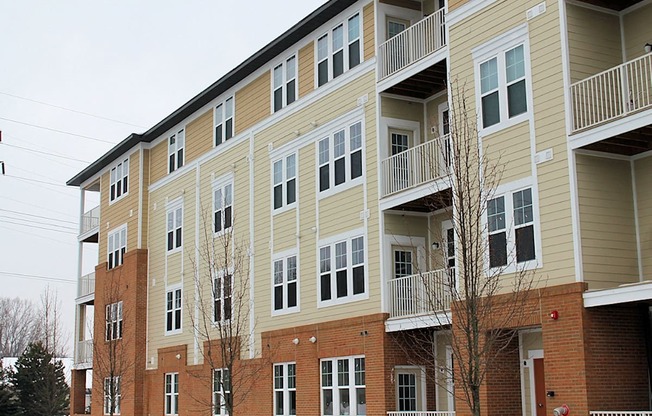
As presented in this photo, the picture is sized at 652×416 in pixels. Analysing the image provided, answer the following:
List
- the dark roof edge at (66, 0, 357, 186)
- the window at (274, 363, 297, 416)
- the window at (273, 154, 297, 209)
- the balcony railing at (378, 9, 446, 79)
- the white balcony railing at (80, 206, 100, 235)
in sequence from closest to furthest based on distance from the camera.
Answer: the balcony railing at (378, 9, 446, 79), the dark roof edge at (66, 0, 357, 186), the window at (274, 363, 297, 416), the window at (273, 154, 297, 209), the white balcony railing at (80, 206, 100, 235)

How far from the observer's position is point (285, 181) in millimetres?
30531

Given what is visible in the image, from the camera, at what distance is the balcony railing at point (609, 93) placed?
18.2 m

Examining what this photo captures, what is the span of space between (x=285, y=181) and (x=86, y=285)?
73.9 ft

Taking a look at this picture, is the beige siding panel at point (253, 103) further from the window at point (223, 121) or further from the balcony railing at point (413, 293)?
the balcony railing at point (413, 293)

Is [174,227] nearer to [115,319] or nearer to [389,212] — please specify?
[115,319]

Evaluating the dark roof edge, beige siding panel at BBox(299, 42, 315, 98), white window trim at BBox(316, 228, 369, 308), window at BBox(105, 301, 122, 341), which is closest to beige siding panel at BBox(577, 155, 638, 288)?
white window trim at BBox(316, 228, 369, 308)

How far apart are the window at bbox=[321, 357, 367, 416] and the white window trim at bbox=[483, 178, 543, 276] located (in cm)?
691

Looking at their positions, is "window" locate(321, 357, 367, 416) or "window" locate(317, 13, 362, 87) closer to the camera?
"window" locate(321, 357, 367, 416)

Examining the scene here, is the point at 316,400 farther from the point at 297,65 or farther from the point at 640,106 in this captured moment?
the point at 640,106

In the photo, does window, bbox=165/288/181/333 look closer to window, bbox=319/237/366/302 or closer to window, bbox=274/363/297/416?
window, bbox=274/363/297/416

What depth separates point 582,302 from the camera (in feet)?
59.2

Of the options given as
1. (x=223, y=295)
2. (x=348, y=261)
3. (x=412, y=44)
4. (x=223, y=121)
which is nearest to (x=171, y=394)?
(x=223, y=295)

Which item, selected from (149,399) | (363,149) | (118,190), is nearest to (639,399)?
(363,149)

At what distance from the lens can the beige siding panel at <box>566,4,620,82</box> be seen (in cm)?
1917
